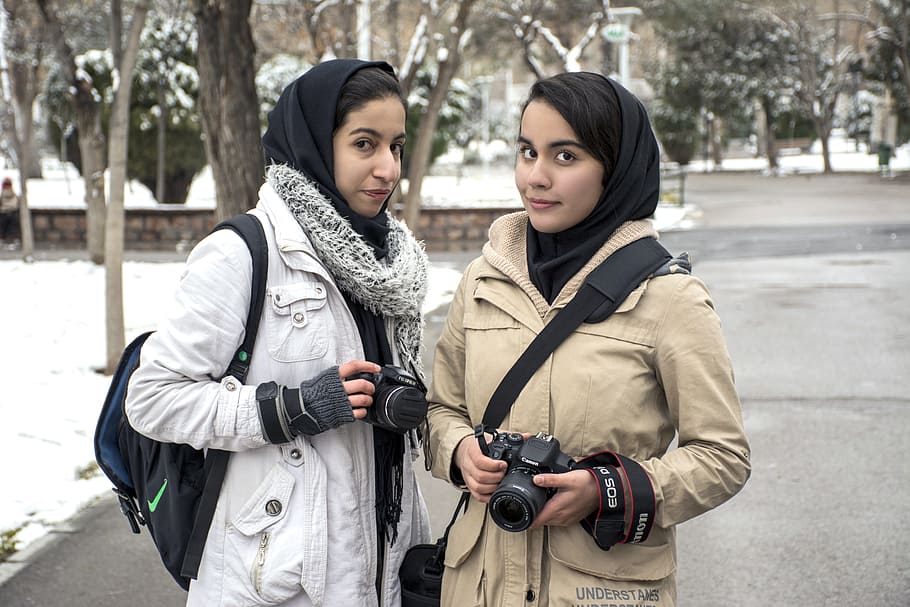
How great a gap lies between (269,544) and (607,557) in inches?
29.0

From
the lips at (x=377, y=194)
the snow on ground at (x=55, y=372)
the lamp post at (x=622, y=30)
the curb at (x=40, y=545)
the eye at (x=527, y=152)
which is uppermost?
the lamp post at (x=622, y=30)

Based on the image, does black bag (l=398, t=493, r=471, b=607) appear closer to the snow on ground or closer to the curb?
the curb

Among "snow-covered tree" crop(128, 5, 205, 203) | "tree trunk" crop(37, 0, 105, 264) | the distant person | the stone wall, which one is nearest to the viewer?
"tree trunk" crop(37, 0, 105, 264)

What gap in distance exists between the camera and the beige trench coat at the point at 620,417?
6.72 feet

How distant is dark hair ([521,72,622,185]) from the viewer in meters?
2.07

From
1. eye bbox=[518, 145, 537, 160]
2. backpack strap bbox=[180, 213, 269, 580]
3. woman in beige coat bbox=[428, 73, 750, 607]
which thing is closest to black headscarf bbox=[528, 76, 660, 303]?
woman in beige coat bbox=[428, 73, 750, 607]

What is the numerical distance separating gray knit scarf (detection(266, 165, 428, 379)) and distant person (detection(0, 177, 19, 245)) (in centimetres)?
1734

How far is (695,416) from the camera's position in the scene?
204 centimetres

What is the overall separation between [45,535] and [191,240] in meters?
12.9

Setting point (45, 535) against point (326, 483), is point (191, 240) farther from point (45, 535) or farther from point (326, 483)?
point (326, 483)

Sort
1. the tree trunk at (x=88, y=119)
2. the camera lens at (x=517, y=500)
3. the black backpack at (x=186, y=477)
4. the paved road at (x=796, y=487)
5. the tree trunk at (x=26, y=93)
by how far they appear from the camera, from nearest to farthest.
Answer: the camera lens at (x=517, y=500), the black backpack at (x=186, y=477), the paved road at (x=796, y=487), the tree trunk at (x=88, y=119), the tree trunk at (x=26, y=93)

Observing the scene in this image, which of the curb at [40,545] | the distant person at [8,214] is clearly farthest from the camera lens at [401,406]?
the distant person at [8,214]

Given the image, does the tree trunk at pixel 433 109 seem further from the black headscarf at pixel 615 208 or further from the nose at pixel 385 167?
the black headscarf at pixel 615 208

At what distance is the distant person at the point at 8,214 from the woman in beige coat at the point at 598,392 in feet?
58.3
